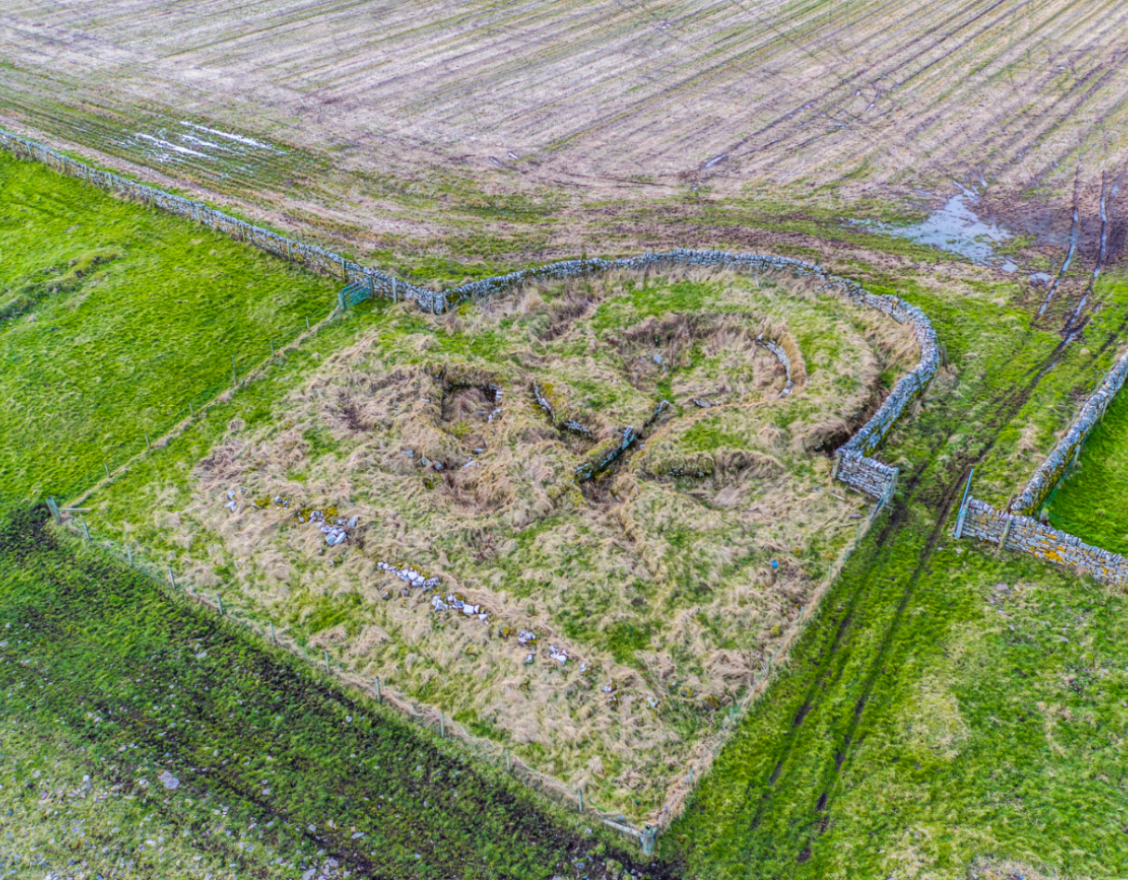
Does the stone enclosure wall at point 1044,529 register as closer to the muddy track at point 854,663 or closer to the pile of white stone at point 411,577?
the muddy track at point 854,663

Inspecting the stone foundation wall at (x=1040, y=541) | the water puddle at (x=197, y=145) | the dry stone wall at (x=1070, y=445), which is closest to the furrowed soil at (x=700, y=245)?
the water puddle at (x=197, y=145)

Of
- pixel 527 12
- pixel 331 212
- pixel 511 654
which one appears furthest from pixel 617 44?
pixel 511 654

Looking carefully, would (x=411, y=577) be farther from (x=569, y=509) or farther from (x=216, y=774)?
(x=216, y=774)

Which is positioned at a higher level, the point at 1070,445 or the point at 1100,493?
the point at 1070,445

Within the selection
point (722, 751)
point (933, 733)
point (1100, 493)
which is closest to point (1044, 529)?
point (1100, 493)

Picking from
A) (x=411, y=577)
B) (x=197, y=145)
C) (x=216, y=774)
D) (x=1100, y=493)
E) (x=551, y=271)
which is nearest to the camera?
(x=216, y=774)
